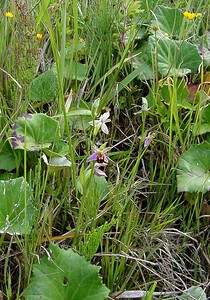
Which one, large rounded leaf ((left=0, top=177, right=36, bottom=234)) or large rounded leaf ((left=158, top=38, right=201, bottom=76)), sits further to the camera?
large rounded leaf ((left=158, top=38, right=201, bottom=76))

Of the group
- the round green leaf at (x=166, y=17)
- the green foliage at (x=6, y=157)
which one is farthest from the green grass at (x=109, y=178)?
the round green leaf at (x=166, y=17)

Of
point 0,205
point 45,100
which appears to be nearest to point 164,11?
point 45,100

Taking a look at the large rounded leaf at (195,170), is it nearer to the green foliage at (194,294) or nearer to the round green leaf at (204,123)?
the round green leaf at (204,123)

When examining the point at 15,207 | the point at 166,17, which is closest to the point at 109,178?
the point at 15,207

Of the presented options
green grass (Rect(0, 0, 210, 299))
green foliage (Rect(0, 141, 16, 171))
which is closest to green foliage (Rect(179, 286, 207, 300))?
green grass (Rect(0, 0, 210, 299))

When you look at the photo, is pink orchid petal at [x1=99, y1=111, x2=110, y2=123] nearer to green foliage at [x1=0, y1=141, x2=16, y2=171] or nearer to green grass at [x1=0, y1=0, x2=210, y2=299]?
green grass at [x1=0, y1=0, x2=210, y2=299]
